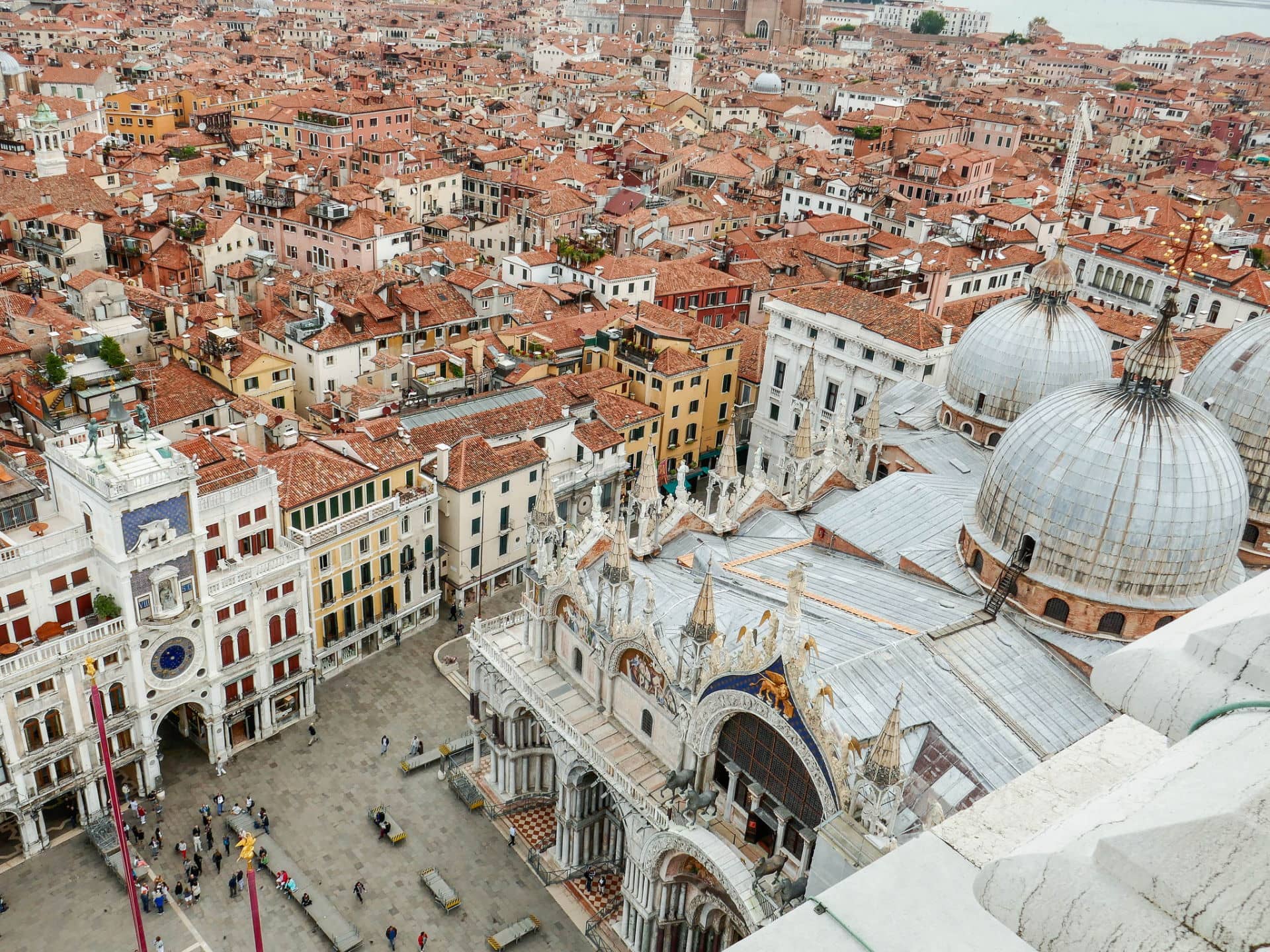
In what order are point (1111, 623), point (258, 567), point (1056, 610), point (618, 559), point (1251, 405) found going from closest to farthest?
point (1111, 623) < point (1056, 610) < point (618, 559) < point (1251, 405) < point (258, 567)

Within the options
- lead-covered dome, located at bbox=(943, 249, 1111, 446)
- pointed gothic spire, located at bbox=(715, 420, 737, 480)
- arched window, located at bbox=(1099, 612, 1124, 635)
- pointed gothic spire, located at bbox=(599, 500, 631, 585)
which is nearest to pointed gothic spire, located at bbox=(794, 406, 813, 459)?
pointed gothic spire, located at bbox=(715, 420, 737, 480)

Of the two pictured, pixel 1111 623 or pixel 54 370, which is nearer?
pixel 1111 623

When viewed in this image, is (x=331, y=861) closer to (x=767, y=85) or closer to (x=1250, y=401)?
(x=1250, y=401)

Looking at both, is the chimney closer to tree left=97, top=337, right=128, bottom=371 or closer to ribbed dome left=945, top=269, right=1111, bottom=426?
tree left=97, top=337, right=128, bottom=371

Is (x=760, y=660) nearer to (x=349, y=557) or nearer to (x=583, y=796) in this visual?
(x=583, y=796)

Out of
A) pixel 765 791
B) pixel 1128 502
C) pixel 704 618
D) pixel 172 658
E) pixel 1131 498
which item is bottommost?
pixel 172 658

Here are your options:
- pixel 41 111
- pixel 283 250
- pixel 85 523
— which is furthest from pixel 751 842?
pixel 41 111

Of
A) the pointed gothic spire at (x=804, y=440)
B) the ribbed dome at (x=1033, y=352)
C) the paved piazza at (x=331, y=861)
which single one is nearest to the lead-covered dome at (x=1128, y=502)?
the ribbed dome at (x=1033, y=352)

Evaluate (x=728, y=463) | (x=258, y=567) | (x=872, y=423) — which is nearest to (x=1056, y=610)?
(x=728, y=463)
